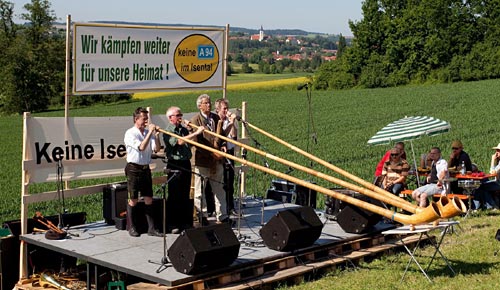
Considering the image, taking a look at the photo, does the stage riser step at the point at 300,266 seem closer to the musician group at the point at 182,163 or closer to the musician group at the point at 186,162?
the musician group at the point at 186,162

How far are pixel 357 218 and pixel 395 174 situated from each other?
2.50 m

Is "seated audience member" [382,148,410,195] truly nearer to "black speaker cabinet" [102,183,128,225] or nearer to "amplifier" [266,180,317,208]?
"amplifier" [266,180,317,208]

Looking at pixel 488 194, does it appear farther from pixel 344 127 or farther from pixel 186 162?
pixel 344 127

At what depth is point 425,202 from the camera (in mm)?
12953

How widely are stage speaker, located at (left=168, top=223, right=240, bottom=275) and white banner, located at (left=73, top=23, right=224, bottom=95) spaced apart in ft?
11.5

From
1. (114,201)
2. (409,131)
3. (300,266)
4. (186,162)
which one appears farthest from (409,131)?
(114,201)

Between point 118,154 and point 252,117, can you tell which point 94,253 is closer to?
point 118,154

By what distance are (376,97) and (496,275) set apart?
3984 cm

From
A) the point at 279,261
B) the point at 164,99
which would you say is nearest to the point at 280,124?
the point at 164,99

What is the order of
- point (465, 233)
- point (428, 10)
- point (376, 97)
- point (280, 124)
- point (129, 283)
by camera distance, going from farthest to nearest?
point (428, 10), point (376, 97), point (280, 124), point (465, 233), point (129, 283)

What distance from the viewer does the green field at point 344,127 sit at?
1808cm

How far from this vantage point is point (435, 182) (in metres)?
13.8

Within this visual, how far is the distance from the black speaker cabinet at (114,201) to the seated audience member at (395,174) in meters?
4.53

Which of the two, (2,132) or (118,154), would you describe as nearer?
(118,154)
